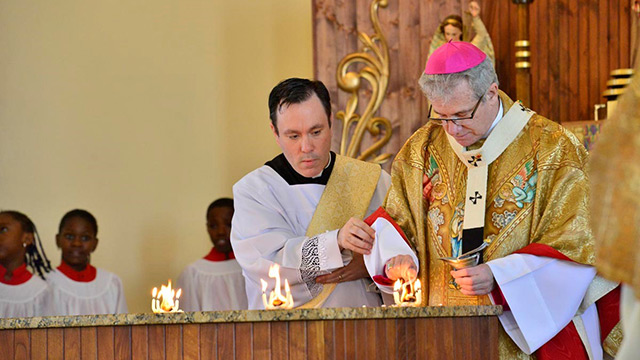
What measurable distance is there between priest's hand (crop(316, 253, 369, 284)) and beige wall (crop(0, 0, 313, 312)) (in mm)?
3720

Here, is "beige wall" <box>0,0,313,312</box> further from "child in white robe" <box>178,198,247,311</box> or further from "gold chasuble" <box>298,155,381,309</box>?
"gold chasuble" <box>298,155,381,309</box>

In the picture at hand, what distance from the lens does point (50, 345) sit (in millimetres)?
3141

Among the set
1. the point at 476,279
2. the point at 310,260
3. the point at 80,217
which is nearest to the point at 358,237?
the point at 310,260

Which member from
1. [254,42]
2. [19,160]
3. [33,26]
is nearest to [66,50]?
[33,26]

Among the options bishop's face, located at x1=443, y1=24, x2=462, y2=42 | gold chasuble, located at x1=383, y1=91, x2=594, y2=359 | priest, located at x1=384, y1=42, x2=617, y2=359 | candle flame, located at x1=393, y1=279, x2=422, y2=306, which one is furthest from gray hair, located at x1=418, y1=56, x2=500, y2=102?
bishop's face, located at x1=443, y1=24, x2=462, y2=42

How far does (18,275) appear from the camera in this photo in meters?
7.26

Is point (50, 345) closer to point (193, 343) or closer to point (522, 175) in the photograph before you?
point (193, 343)

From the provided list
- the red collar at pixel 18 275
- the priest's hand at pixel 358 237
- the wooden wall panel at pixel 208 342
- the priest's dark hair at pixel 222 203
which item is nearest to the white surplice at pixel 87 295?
the red collar at pixel 18 275

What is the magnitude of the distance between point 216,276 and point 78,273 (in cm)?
101

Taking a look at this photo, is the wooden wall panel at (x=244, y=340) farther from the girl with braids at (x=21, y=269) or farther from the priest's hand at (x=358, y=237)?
the girl with braids at (x=21, y=269)

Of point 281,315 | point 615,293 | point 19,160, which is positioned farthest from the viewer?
point 19,160

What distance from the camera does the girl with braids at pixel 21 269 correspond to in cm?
710

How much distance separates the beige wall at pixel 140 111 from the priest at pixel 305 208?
3.42m

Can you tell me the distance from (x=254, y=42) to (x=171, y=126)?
930 mm
